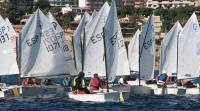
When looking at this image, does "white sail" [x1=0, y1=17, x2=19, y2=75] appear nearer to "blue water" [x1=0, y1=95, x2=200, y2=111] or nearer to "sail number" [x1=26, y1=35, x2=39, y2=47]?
"sail number" [x1=26, y1=35, x2=39, y2=47]

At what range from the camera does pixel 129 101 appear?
181 ft

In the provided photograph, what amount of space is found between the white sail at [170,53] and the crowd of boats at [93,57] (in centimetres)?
163

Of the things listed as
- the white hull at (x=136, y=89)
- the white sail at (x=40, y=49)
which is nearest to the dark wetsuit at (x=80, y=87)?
the white hull at (x=136, y=89)

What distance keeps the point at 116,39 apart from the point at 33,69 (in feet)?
23.2

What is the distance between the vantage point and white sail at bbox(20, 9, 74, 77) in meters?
60.7

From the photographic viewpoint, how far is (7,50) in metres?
60.8

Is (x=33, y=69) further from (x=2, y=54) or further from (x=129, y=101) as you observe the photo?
(x=129, y=101)

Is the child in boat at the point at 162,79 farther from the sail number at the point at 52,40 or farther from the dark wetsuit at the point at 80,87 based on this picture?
the dark wetsuit at the point at 80,87

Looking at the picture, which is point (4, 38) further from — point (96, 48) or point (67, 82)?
point (96, 48)

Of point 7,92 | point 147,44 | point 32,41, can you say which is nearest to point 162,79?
point 147,44

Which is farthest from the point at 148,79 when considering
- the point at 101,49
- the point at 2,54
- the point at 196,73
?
the point at 2,54

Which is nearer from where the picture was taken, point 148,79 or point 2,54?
point 2,54

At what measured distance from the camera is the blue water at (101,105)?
163 feet

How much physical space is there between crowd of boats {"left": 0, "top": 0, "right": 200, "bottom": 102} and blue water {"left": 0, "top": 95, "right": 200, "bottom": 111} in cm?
100
